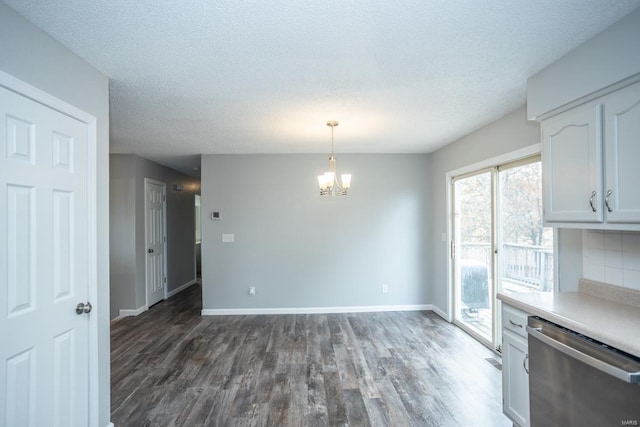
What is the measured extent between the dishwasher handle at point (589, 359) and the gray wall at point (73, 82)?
2677 millimetres

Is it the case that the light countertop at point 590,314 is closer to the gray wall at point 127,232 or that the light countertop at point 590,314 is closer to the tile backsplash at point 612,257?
the tile backsplash at point 612,257

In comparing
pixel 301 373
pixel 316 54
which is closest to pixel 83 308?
pixel 301 373

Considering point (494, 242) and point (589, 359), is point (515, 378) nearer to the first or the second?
point (589, 359)

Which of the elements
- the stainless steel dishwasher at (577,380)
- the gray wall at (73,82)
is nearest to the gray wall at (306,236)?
the gray wall at (73,82)

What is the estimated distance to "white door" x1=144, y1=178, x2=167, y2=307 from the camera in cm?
521

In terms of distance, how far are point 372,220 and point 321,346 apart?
210 centimetres

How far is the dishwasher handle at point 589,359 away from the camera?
1.26 m

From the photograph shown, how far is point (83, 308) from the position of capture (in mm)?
1918

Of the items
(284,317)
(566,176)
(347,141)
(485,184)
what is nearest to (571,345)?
(566,176)

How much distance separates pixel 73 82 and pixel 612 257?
3.50 metres

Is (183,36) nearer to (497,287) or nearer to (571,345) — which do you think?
(571,345)

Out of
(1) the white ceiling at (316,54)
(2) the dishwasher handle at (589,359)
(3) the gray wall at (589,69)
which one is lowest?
(2) the dishwasher handle at (589,359)

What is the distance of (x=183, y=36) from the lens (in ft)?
5.65

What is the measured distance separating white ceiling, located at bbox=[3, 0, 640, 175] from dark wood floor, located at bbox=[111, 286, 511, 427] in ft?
8.09
